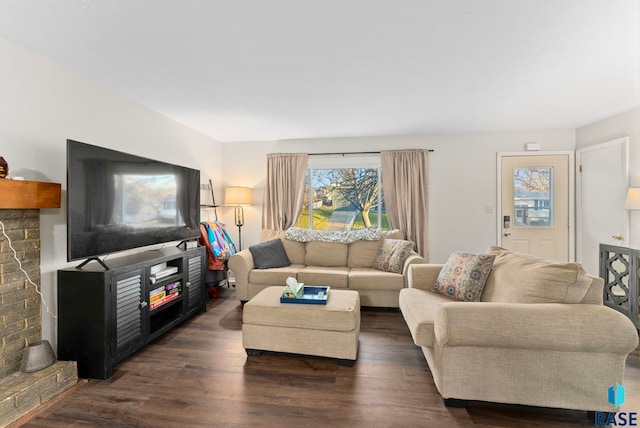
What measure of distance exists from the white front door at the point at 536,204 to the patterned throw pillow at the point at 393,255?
162 cm

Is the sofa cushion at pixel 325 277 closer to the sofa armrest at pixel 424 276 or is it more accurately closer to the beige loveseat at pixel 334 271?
the beige loveseat at pixel 334 271

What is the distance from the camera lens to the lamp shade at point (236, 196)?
14.1 ft

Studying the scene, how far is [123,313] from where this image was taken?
2182mm

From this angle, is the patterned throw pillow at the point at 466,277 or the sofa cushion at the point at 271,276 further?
the sofa cushion at the point at 271,276

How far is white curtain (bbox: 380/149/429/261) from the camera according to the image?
4.18m

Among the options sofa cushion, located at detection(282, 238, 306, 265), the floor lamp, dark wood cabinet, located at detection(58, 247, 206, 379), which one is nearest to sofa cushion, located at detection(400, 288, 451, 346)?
sofa cushion, located at detection(282, 238, 306, 265)

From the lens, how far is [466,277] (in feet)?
7.68

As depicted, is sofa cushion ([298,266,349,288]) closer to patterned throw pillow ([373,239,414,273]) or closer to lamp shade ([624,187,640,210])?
A: patterned throw pillow ([373,239,414,273])

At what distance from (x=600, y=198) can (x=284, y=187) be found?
4.19 m

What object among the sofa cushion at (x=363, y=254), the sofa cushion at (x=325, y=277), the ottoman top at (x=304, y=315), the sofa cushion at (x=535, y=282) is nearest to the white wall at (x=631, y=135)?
the sofa cushion at (x=535, y=282)

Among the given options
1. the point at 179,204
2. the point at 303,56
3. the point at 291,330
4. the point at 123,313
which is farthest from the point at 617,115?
the point at 123,313

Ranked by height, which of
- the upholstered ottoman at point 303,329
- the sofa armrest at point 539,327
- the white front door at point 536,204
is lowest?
the upholstered ottoman at point 303,329

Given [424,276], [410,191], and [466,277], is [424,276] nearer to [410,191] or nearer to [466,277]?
[466,277]

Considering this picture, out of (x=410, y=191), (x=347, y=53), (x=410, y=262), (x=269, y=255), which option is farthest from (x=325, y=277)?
(x=347, y=53)
